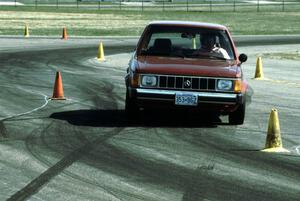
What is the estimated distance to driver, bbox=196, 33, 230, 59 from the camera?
44.0ft

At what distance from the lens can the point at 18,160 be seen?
9492 millimetres

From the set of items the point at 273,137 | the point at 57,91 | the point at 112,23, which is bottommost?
the point at 112,23

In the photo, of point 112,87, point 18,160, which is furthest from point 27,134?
point 112,87

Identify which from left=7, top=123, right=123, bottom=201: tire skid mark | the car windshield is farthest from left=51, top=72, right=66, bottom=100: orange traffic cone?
left=7, top=123, right=123, bottom=201: tire skid mark

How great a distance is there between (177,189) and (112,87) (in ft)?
35.3

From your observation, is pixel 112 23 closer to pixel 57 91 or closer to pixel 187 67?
pixel 57 91

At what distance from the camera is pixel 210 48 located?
44.5ft

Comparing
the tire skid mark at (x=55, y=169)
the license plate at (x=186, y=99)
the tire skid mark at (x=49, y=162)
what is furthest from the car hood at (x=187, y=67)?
the tire skid mark at (x=55, y=169)

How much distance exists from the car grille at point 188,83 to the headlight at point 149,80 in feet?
0.27

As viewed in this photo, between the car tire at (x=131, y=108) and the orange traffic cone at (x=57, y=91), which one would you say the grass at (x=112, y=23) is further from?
the car tire at (x=131, y=108)

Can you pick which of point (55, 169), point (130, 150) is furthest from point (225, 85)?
point (55, 169)

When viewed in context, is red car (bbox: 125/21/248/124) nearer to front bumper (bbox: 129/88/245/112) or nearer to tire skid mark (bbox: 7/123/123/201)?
front bumper (bbox: 129/88/245/112)

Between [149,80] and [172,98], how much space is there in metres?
0.48

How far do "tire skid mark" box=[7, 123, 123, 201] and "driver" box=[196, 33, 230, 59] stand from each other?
267 cm
